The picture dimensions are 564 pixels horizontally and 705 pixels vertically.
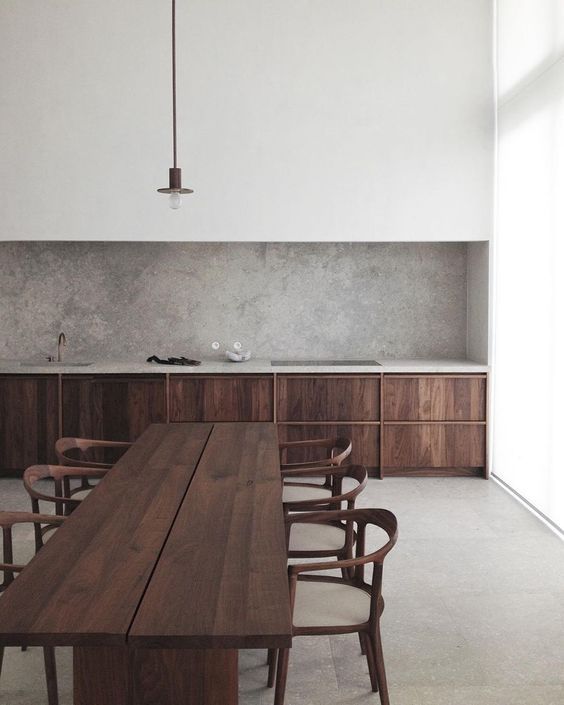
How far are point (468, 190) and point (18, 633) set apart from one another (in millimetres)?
5469

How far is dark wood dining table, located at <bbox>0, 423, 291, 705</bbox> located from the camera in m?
1.94

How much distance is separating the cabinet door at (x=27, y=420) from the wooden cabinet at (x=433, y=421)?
268 centimetres

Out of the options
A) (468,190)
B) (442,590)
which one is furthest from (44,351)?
(442,590)

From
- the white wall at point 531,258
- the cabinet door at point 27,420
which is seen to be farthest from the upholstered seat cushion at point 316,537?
the cabinet door at point 27,420

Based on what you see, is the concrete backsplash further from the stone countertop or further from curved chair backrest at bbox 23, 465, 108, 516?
curved chair backrest at bbox 23, 465, 108, 516

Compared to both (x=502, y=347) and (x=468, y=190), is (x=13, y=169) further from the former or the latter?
(x=502, y=347)

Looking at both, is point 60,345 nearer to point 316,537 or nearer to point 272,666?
point 316,537

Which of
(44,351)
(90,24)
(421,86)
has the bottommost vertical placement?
(44,351)

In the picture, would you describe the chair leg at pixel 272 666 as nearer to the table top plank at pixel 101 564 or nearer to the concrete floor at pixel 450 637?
the concrete floor at pixel 450 637

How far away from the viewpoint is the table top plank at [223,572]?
193cm

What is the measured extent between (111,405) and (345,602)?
155 inches

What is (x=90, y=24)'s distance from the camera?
634 cm

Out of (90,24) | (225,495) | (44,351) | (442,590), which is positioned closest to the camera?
(225,495)

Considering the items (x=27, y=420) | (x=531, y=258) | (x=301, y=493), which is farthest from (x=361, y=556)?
(x=27, y=420)
